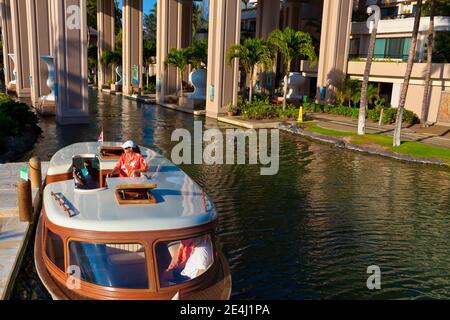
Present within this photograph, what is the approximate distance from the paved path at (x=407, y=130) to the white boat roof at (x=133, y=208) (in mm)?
21395

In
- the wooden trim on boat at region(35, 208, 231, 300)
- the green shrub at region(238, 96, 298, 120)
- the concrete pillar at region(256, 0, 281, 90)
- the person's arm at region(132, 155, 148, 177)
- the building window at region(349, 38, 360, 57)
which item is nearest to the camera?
the wooden trim on boat at region(35, 208, 231, 300)

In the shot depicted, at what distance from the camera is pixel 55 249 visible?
839cm

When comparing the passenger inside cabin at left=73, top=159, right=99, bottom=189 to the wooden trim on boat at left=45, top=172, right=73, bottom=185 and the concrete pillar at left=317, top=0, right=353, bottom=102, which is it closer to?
the wooden trim on boat at left=45, top=172, right=73, bottom=185

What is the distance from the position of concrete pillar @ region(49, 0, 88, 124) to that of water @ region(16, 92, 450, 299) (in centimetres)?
664

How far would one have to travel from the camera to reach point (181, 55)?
44188 millimetres

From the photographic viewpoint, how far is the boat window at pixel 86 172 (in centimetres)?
1089

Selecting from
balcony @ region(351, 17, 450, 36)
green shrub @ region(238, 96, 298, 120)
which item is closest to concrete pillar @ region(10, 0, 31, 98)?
green shrub @ region(238, 96, 298, 120)

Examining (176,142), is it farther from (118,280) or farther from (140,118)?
(118,280)

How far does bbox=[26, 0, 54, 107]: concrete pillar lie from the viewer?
36125 millimetres

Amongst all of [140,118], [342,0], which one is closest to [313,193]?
[140,118]

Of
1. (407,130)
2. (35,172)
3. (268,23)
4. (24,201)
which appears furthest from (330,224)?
(268,23)

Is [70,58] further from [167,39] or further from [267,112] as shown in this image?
[167,39]

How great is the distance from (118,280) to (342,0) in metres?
37.7

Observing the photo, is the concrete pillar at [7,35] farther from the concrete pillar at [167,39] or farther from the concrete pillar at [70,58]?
the concrete pillar at [70,58]
